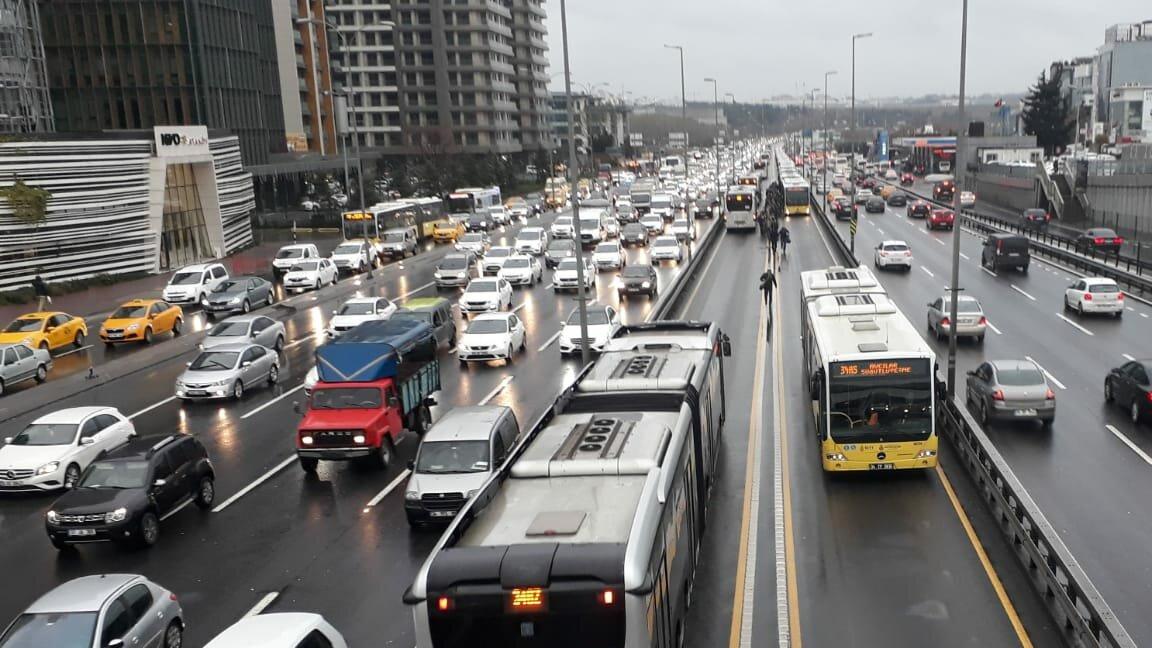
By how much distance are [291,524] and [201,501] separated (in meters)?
2.14

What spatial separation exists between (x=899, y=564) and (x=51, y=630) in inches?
436

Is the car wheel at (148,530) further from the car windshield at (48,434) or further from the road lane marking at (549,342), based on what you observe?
the road lane marking at (549,342)

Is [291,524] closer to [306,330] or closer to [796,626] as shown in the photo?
[796,626]

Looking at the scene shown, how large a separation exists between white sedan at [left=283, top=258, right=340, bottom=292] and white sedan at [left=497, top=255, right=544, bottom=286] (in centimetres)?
845

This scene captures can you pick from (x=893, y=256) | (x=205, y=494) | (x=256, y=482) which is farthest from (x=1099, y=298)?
(x=205, y=494)

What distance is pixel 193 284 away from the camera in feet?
142

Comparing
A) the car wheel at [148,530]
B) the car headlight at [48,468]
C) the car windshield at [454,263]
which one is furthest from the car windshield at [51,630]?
the car windshield at [454,263]

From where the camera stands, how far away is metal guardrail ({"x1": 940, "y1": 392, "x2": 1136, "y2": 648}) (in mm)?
11172

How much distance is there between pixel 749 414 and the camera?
77.2ft

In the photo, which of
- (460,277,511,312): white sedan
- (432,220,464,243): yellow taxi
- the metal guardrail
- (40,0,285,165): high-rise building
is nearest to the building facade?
(40,0,285,165): high-rise building

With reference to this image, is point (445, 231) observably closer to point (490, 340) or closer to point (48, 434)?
point (490, 340)

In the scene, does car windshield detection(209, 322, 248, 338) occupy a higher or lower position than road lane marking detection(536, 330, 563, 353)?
higher

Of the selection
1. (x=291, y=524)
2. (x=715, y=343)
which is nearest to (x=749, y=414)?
(x=715, y=343)

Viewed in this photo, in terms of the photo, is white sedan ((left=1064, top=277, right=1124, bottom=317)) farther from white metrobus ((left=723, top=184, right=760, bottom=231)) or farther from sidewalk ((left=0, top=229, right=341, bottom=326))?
sidewalk ((left=0, top=229, right=341, bottom=326))
